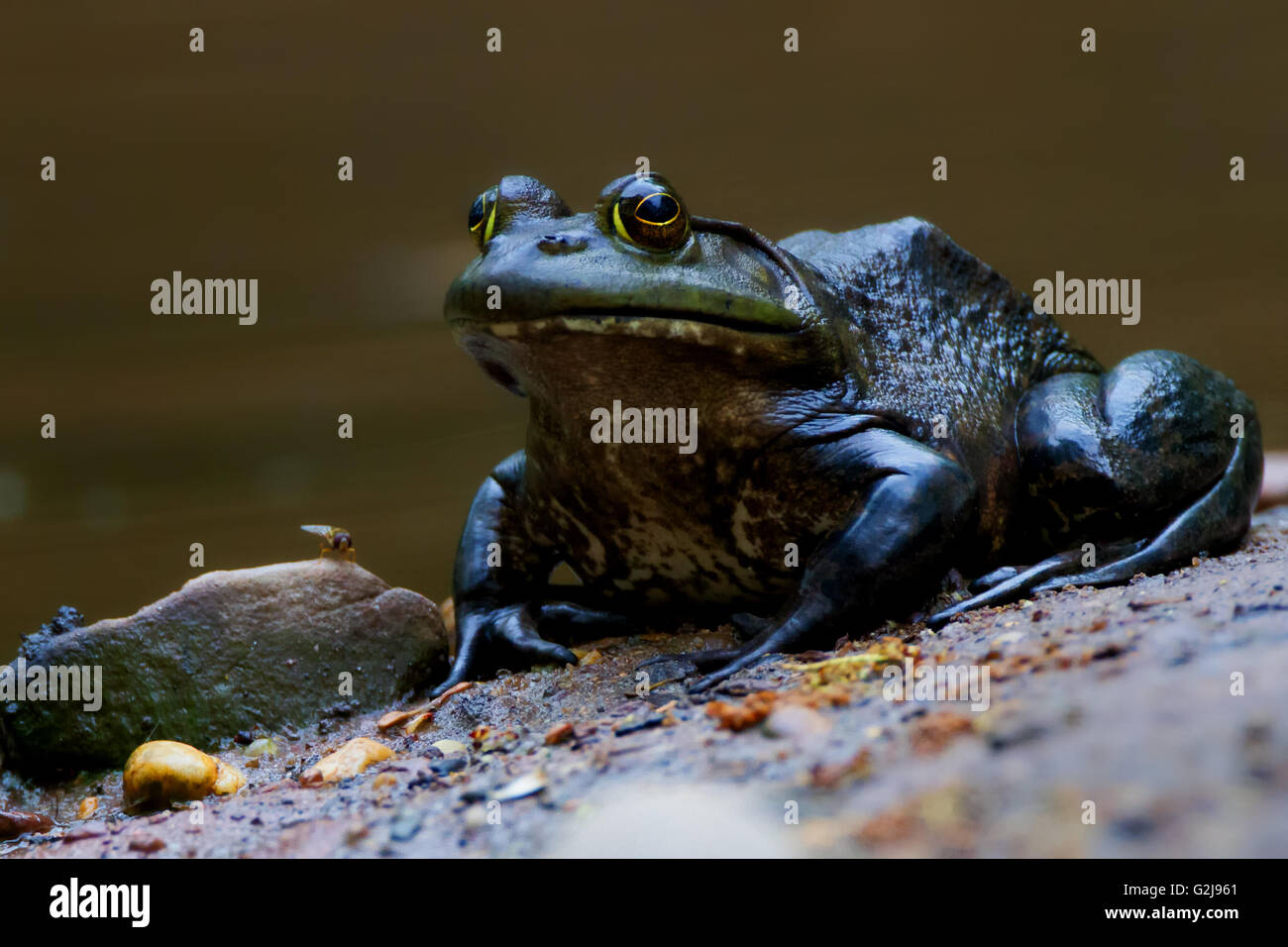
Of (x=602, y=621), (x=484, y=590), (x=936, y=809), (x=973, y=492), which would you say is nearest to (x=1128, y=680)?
(x=936, y=809)

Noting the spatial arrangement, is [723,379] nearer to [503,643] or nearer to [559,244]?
[559,244]

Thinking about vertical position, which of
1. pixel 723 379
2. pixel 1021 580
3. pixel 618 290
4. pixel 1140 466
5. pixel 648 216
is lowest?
pixel 1021 580

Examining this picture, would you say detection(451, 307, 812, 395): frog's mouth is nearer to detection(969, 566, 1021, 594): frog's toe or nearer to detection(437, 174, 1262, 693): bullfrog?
detection(437, 174, 1262, 693): bullfrog

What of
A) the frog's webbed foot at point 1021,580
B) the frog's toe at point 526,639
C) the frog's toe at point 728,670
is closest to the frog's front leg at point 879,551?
the frog's toe at point 728,670

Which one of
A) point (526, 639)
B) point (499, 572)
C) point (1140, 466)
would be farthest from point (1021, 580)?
point (499, 572)

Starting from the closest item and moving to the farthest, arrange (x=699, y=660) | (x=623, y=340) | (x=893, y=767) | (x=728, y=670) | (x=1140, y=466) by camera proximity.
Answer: (x=893, y=767) < (x=728, y=670) < (x=623, y=340) < (x=699, y=660) < (x=1140, y=466)

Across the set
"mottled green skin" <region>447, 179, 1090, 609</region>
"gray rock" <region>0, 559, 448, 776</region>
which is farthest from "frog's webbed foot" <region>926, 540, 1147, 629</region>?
"gray rock" <region>0, 559, 448, 776</region>

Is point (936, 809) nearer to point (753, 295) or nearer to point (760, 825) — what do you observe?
point (760, 825)
